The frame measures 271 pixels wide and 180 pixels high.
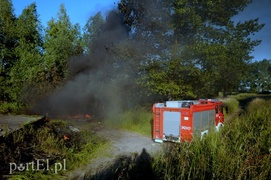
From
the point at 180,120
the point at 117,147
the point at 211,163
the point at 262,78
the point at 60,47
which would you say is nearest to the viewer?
the point at 211,163

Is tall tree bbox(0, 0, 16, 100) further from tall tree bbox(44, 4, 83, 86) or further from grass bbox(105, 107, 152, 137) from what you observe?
grass bbox(105, 107, 152, 137)

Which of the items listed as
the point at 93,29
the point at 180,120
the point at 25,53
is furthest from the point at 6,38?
the point at 180,120

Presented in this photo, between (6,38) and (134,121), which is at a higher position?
(6,38)

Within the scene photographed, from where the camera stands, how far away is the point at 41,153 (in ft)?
19.8

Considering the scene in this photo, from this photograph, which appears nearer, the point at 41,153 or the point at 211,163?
the point at 211,163

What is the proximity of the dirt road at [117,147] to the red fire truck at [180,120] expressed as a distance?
0.69 metres

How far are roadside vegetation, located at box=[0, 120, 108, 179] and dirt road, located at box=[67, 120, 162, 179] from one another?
30 centimetres

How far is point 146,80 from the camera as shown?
11805 millimetres

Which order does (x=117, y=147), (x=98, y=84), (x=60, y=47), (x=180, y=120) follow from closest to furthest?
(x=180, y=120)
(x=117, y=147)
(x=98, y=84)
(x=60, y=47)

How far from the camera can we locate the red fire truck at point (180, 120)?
781cm

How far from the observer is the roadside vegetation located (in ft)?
16.6

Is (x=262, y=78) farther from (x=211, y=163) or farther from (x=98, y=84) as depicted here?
(x=211, y=163)

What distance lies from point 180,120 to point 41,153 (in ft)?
16.6

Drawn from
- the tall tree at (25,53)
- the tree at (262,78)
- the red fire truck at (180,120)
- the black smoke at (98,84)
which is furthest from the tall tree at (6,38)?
the tree at (262,78)
